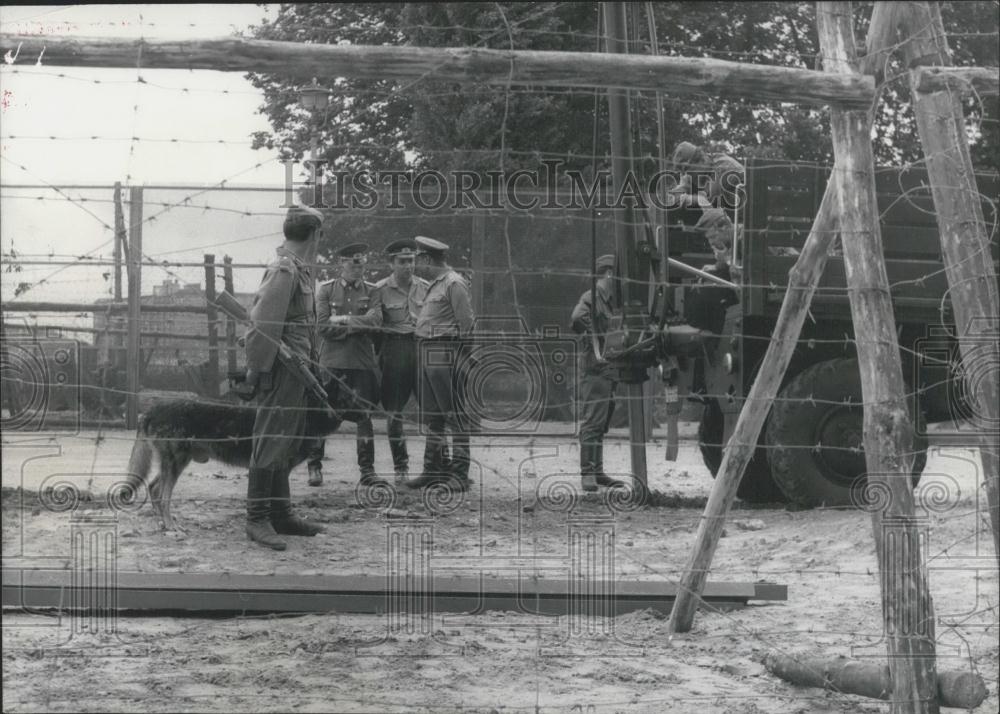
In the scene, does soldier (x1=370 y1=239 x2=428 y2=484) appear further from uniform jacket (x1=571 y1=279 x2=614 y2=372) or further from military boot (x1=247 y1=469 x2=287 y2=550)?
military boot (x1=247 y1=469 x2=287 y2=550)

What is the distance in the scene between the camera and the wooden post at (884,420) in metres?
3.72

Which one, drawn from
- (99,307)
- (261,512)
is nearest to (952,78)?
(261,512)

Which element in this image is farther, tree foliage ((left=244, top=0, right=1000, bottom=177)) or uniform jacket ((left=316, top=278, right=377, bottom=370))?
tree foliage ((left=244, top=0, right=1000, bottom=177))

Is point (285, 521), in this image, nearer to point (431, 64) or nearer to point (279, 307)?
point (279, 307)

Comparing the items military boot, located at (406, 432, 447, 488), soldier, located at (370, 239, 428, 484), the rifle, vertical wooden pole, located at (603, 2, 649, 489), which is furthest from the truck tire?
the rifle

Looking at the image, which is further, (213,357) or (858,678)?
(213,357)

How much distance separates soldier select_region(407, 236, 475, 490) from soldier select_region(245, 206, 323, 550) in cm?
153

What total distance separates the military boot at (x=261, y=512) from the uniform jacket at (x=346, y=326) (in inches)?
45.5

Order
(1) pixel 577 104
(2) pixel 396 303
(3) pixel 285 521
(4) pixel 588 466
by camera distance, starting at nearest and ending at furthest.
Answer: (3) pixel 285 521
(2) pixel 396 303
(4) pixel 588 466
(1) pixel 577 104

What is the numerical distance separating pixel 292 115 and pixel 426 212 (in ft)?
8.39

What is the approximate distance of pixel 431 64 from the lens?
3.51m

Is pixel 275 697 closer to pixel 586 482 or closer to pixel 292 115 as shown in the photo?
pixel 586 482

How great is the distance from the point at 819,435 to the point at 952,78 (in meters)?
4.35

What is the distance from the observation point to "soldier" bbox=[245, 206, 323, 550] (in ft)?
20.9
